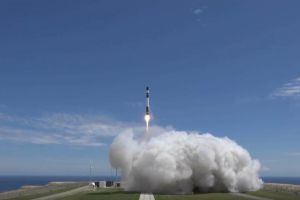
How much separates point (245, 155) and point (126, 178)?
26.4m

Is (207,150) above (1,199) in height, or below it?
above

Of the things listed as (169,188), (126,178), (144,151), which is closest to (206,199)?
(169,188)

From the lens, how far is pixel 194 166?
9444 cm

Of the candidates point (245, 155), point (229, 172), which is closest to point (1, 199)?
point (229, 172)

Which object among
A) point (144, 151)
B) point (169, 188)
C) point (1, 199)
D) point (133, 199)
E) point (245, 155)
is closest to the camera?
point (133, 199)

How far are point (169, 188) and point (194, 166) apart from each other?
812 cm

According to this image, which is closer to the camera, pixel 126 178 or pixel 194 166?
pixel 194 166

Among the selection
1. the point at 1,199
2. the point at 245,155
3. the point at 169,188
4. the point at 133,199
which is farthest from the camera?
the point at 245,155

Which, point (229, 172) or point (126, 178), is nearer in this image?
point (229, 172)

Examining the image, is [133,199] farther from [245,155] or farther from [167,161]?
[245,155]

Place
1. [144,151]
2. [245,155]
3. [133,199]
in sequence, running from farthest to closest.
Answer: [245,155]
[144,151]
[133,199]

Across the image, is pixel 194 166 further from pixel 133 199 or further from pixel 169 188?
pixel 133 199

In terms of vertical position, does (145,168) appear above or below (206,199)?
above

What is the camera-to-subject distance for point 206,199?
7006 cm
